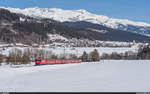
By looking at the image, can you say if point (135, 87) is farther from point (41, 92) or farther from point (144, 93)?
point (41, 92)

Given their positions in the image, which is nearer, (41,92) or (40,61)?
(41,92)

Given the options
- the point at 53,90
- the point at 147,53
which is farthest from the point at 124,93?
the point at 147,53

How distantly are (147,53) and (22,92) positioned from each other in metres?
126

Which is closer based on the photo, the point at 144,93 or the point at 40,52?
the point at 144,93

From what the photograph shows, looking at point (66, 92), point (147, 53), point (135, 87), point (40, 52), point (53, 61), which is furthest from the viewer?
point (147, 53)

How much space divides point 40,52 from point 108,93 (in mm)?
102699

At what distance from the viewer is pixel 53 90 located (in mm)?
20656

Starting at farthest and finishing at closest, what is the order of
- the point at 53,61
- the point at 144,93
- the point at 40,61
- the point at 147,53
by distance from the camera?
the point at 147,53
the point at 53,61
the point at 40,61
the point at 144,93

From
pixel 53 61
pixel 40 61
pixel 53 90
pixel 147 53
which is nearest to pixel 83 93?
pixel 53 90

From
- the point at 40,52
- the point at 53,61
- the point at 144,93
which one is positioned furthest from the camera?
the point at 40,52

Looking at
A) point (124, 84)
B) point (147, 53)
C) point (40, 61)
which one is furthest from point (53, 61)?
point (147, 53)

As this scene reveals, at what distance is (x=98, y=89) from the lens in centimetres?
2077

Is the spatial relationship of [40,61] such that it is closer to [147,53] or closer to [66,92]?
[66,92]

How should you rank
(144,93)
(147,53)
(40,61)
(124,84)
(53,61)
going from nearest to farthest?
(144,93), (124,84), (40,61), (53,61), (147,53)
